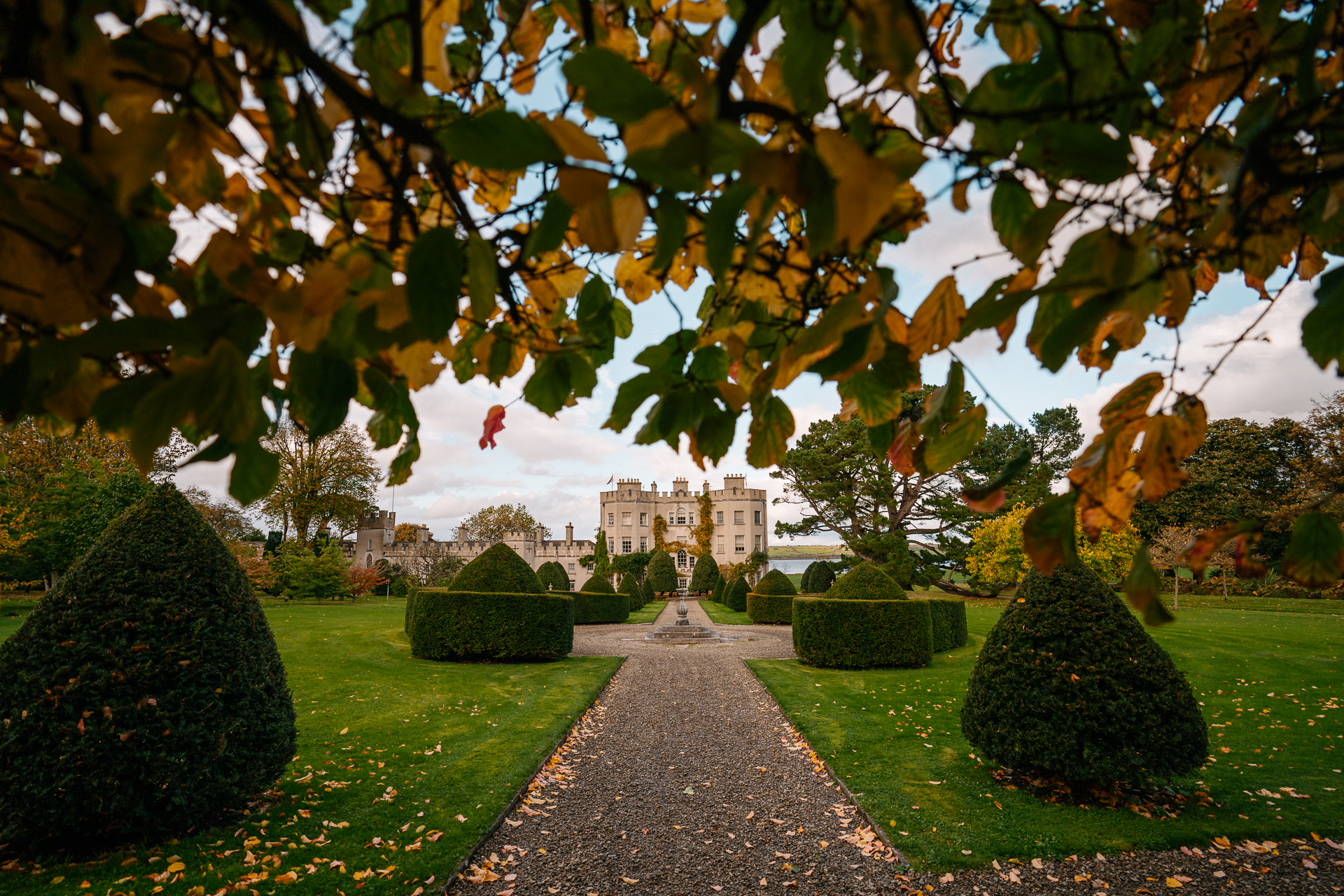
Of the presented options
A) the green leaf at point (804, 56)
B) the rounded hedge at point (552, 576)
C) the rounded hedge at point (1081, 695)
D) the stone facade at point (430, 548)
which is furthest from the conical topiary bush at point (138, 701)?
the stone facade at point (430, 548)

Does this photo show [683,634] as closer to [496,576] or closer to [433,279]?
[496,576]

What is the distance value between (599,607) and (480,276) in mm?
20960

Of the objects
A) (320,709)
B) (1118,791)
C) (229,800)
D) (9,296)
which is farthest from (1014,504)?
(9,296)

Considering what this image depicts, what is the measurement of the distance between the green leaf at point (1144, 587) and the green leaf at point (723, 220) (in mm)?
714

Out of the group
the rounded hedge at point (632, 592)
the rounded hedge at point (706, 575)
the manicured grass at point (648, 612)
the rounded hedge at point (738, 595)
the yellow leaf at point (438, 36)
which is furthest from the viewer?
the rounded hedge at point (706, 575)

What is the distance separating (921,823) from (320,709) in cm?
674

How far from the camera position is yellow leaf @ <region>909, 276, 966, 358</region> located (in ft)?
3.54

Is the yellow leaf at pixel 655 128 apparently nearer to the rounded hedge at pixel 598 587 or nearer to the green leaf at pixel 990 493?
the green leaf at pixel 990 493

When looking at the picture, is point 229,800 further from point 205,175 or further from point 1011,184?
point 1011,184

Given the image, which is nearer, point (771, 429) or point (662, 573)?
point (771, 429)

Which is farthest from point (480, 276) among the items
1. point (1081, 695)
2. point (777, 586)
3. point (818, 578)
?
point (818, 578)

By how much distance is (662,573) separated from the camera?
116 feet

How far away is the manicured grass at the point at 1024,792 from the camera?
161 inches

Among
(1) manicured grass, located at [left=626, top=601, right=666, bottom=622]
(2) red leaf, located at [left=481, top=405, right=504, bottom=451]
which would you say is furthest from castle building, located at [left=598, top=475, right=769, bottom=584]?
(2) red leaf, located at [left=481, top=405, right=504, bottom=451]
